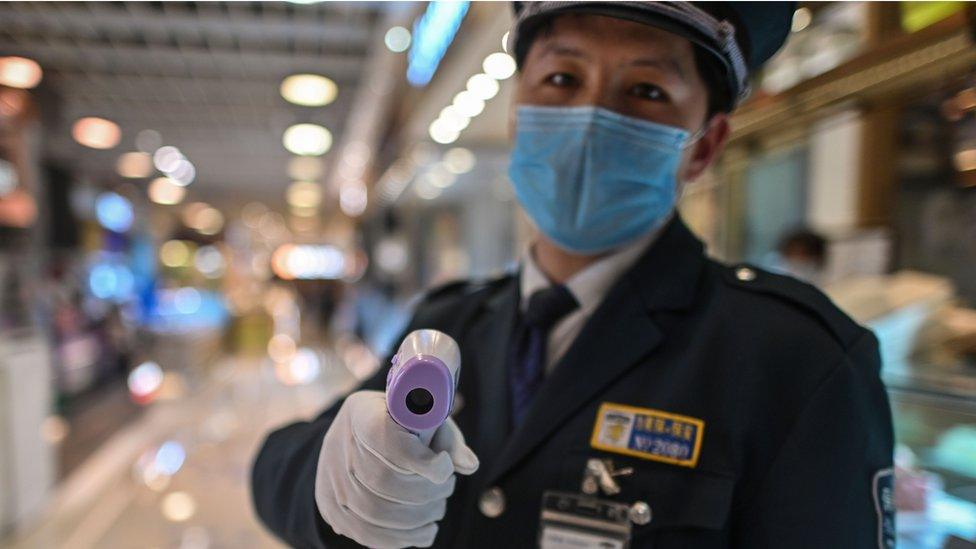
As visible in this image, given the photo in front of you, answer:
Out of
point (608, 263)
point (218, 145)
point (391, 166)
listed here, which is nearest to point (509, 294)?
point (608, 263)

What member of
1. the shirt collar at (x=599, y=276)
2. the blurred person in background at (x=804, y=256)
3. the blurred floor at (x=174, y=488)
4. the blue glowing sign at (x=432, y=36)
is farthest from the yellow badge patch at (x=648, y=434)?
the blurred floor at (x=174, y=488)

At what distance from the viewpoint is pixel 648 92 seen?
1.10 m

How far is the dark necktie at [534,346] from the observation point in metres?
1.10

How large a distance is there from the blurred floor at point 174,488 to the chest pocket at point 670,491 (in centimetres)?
361

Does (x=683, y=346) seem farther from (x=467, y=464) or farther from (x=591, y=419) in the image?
(x=467, y=464)

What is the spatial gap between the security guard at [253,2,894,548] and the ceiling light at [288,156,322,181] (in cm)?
1170

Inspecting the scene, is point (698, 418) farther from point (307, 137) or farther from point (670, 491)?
point (307, 137)

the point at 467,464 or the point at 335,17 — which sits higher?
the point at 335,17

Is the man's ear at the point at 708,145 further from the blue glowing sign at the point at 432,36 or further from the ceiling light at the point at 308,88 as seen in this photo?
the ceiling light at the point at 308,88

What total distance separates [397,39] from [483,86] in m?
1.52

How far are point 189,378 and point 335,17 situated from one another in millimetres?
6912

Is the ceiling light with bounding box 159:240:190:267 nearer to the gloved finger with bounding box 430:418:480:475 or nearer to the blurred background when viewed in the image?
the blurred background

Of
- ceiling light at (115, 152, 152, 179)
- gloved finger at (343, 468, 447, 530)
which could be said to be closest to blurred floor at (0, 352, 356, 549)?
gloved finger at (343, 468, 447, 530)

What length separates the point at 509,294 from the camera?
1283mm
